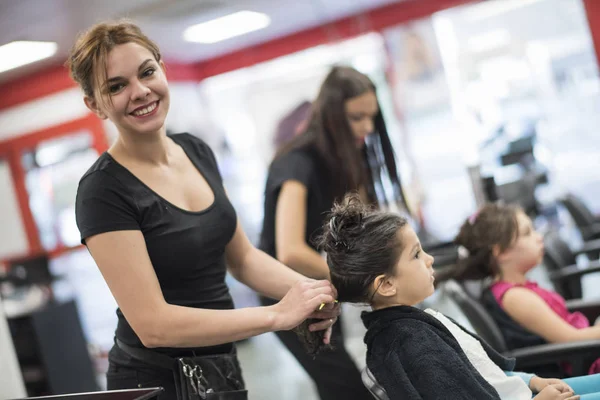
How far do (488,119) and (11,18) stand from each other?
15.8 feet

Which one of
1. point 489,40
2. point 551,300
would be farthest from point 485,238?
point 489,40

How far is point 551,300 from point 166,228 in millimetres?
1414

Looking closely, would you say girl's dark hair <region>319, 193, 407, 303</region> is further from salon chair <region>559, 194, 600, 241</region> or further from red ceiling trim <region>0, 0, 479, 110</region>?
red ceiling trim <region>0, 0, 479, 110</region>

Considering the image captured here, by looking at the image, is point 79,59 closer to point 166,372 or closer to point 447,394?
point 166,372

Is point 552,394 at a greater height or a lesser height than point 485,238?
lesser

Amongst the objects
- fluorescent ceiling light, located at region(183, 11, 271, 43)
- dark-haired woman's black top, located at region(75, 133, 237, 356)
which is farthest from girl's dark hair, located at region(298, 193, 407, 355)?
fluorescent ceiling light, located at region(183, 11, 271, 43)

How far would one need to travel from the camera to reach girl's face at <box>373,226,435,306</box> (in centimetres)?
160

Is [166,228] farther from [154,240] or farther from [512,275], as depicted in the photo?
[512,275]

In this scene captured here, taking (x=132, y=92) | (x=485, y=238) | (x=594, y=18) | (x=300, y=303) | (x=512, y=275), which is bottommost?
(x=512, y=275)

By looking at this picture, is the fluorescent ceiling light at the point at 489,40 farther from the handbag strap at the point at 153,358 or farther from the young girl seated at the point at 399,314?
the handbag strap at the point at 153,358

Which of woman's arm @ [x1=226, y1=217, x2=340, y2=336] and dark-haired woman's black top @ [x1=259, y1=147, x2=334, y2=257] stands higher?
dark-haired woman's black top @ [x1=259, y1=147, x2=334, y2=257]

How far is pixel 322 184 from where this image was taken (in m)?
2.28

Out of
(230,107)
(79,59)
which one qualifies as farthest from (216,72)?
(79,59)

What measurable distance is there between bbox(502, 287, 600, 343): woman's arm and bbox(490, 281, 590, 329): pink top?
3 centimetres
